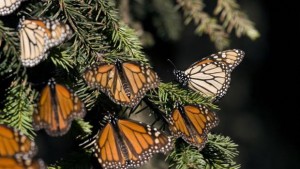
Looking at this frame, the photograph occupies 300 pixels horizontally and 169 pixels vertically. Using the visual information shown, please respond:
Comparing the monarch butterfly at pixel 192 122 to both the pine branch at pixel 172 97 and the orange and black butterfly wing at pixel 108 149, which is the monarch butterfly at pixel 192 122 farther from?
the orange and black butterfly wing at pixel 108 149

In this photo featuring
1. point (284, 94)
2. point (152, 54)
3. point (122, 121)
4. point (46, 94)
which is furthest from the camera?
point (284, 94)

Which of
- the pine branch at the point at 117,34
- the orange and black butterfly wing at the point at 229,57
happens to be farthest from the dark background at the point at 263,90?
the pine branch at the point at 117,34

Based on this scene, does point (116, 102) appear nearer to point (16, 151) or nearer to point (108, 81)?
point (108, 81)

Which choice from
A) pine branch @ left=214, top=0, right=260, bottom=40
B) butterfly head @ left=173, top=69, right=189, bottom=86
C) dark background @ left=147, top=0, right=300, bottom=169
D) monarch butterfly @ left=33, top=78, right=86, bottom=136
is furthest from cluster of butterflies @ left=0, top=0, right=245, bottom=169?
dark background @ left=147, top=0, right=300, bottom=169

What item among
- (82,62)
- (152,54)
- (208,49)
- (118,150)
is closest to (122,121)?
(118,150)

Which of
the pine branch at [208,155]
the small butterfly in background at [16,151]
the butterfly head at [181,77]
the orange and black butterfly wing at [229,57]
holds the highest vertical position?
the orange and black butterfly wing at [229,57]

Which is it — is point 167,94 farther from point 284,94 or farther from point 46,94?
point 284,94

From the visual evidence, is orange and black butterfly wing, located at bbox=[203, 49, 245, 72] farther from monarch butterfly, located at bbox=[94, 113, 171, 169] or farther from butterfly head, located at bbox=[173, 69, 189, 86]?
monarch butterfly, located at bbox=[94, 113, 171, 169]
